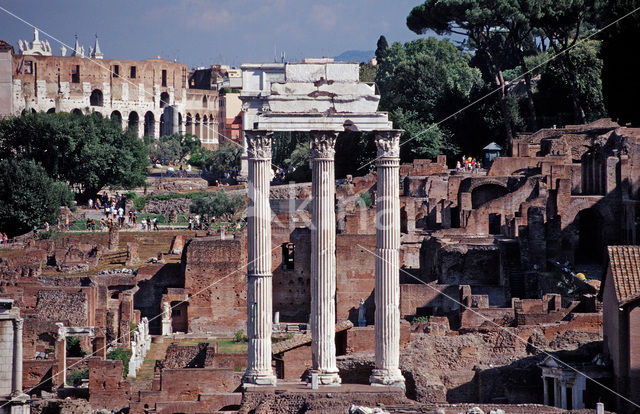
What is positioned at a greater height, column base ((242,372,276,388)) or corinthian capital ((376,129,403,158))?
corinthian capital ((376,129,403,158))

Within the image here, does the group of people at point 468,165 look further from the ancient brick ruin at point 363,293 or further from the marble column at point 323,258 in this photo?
the marble column at point 323,258

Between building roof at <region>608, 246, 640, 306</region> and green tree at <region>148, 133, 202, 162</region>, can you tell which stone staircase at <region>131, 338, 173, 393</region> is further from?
green tree at <region>148, 133, 202, 162</region>

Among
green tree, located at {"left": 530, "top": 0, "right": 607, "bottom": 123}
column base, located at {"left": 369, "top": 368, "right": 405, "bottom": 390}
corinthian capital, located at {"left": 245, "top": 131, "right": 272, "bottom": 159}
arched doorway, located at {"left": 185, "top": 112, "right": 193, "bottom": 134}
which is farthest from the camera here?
arched doorway, located at {"left": 185, "top": 112, "right": 193, "bottom": 134}

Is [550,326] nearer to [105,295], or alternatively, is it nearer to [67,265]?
[105,295]

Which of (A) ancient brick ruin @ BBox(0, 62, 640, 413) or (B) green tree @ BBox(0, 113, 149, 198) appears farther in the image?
(B) green tree @ BBox(0, 113, 149, 198)

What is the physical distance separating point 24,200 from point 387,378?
125 feet

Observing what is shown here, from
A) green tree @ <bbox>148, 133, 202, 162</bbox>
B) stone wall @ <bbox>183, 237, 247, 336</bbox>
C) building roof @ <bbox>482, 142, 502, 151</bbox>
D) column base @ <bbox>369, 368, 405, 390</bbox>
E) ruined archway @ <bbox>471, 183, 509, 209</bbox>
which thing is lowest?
column base @ <bbox>369, 368, 405, 390</bbox>

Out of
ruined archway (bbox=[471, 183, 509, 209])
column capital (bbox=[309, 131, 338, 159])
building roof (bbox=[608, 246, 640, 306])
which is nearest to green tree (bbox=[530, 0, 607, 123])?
ruined archway (bbox=[471, 183, 509, 209])

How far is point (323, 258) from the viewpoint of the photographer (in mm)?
24484

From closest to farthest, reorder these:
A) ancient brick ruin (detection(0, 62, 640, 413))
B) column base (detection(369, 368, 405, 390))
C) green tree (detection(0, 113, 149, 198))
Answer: column base (detection(369, 368, 405, 390)) → ancient brick ruin (detection(0, 62, 640, 413)) → green tree (detection(0, 113, 149, 198))

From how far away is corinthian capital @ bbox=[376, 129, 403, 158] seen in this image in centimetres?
2450

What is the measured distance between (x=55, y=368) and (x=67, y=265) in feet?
53.1

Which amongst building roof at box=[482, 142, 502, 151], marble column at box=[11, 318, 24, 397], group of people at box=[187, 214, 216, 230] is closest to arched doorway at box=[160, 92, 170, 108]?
group of people at box=[187, 214, 216, 230]

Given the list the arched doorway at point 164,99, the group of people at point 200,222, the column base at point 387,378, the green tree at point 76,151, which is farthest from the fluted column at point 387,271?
the arched doorway at point 164,99
